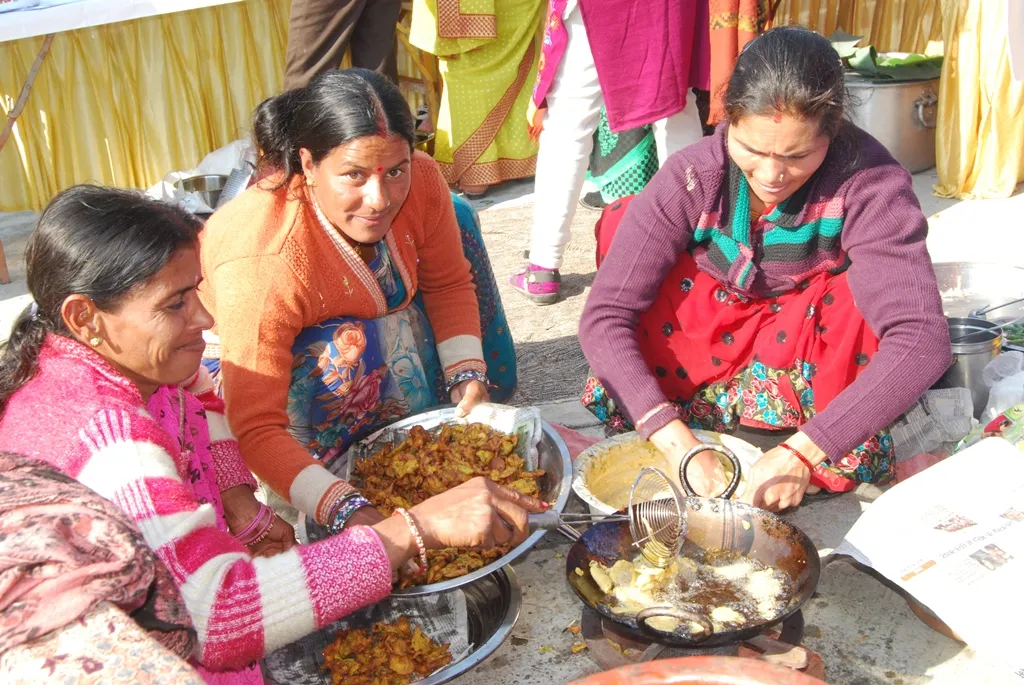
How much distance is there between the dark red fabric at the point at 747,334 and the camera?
245cm

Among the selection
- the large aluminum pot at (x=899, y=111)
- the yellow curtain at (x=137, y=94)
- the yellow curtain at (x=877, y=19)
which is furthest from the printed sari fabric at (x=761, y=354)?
the yellow curtain at (x=137, y=94)

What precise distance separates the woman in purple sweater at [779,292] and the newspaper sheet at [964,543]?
0.19m

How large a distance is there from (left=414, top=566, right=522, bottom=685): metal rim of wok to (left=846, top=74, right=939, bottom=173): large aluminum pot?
11.5 ft

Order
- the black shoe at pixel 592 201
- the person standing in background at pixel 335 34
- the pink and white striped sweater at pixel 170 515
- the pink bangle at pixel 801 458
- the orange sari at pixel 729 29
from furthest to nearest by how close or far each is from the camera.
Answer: the black shoe at pixel 592 201 → the person standing in background at pixel 335 34 → the orange sari at pixel 729 29 → the pink bangle at pixel 801 458 → the pink and white striped sweater at pixel 170 515

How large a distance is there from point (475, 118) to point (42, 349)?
12.7 feet

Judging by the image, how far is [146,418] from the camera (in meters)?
1.59

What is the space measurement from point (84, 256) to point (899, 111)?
4391mm

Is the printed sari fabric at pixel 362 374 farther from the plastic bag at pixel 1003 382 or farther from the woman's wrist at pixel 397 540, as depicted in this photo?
the plastic bag at pixel 1003 382

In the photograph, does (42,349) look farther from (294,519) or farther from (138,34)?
(138,34)

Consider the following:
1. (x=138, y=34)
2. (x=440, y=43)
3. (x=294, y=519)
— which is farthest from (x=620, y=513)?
(x=138, y=34)

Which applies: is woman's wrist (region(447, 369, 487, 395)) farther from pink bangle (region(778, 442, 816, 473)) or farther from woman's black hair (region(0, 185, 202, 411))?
woman's black hair (region(0, 185, 202, 411))

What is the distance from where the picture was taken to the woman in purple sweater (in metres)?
2.20

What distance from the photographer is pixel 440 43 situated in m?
4.93

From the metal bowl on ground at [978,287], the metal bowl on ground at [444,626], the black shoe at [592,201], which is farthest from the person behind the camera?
the black shoe at [592,201]
